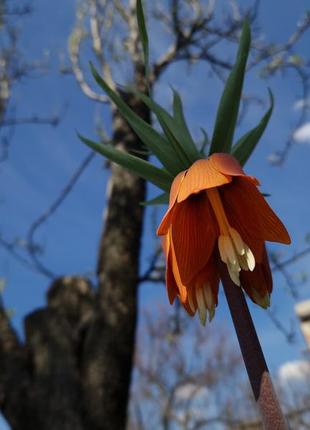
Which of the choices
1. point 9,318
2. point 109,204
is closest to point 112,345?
point 9,318

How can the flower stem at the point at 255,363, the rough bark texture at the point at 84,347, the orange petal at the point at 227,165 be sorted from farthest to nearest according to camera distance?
the rough bark texture at the point at 84,347
the orange petal at the point at 227,165
the flower stem at the point at 255,363

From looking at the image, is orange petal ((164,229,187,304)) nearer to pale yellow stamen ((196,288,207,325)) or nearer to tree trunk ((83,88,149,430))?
pale yellow stamen ((196,288,207,325))

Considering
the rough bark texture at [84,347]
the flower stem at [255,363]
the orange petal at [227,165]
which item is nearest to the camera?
the flower stem at [255,363]

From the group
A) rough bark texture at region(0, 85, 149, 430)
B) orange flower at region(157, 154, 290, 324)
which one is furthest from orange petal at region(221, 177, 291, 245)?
rough bark texture at region(0, 85, 149, 430)

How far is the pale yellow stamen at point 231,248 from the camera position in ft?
0.86

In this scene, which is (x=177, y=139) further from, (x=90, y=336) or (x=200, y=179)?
(x=90, y=336)

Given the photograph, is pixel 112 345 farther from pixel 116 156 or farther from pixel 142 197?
pixel 116 156

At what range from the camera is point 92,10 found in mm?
3701

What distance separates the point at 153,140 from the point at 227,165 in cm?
7

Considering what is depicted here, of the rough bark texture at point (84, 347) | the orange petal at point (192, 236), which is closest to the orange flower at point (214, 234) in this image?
the orange petal at point (192, 236)

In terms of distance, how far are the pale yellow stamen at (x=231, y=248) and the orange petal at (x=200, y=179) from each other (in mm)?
13

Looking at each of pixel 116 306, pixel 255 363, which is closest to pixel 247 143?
pixel 255 363

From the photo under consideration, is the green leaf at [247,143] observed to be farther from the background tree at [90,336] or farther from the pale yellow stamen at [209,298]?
the background tree at [90,336]

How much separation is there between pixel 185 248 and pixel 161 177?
3.2 inches
